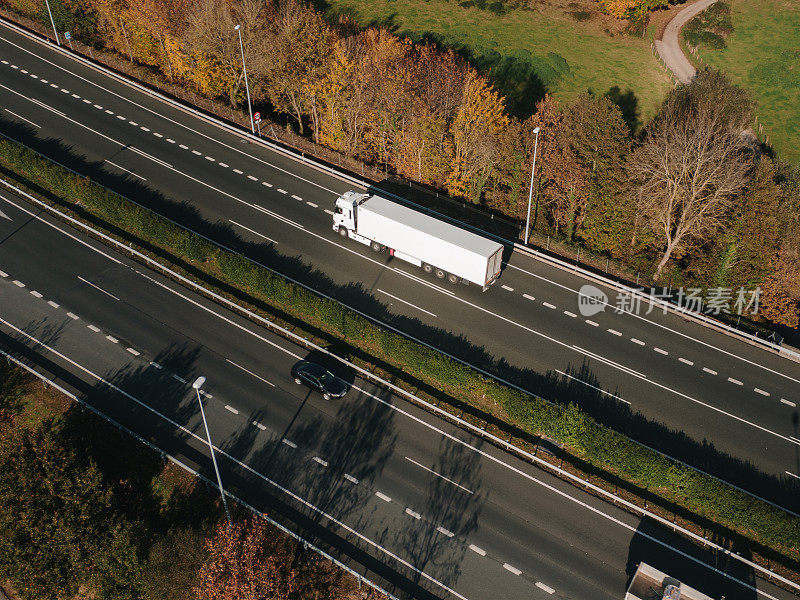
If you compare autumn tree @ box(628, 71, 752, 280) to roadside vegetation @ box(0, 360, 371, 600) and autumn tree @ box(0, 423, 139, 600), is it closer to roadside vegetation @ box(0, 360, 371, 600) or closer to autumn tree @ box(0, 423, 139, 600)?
roadside vegetation @ box(0, 360, 371, 600)

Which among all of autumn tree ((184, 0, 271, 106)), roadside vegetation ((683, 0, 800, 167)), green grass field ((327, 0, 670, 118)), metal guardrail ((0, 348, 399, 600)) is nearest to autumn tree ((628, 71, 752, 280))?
roadside vegetation ((683, 0, 800, 167))

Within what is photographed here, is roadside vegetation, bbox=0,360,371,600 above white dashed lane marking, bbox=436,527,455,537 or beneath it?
above

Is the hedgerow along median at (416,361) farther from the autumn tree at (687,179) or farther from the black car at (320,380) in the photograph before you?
the autumn tree at (687,179)

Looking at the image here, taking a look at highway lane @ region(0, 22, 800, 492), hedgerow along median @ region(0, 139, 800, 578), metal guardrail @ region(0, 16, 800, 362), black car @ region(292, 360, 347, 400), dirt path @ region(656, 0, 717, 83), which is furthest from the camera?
dirt path @ region(656, 0, 717, 83)


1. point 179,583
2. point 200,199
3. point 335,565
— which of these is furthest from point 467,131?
point 179,583

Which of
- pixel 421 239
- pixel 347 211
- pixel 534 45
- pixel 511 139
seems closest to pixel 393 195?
pixel 347 211

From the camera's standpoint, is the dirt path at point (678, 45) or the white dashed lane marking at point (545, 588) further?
the dirt path at point (678, 45)

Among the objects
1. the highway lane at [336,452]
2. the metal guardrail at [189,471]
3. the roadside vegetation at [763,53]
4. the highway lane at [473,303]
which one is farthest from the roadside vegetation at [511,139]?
the metal guardrail at [189,471]
